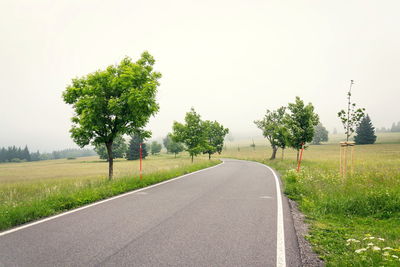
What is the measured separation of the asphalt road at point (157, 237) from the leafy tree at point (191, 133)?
24158 millimetres

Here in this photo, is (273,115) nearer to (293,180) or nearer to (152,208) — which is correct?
(293,180)

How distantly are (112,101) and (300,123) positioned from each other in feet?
74.9

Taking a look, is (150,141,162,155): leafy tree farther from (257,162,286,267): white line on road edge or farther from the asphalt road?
(257,162,286,267): white line on road edge

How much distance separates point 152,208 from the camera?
6703mm

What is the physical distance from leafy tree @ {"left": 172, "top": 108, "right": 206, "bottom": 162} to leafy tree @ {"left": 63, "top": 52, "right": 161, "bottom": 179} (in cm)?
1846

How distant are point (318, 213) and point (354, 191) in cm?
254

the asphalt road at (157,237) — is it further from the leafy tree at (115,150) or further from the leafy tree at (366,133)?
the leafy tree at (366,133)

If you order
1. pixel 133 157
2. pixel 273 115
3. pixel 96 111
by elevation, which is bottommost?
pixel 133 157

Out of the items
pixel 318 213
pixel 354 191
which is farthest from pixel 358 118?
pixel 318 213

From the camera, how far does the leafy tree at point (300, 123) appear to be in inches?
1059

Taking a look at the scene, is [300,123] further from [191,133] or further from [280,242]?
[280,242]

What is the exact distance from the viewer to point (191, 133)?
3161cm

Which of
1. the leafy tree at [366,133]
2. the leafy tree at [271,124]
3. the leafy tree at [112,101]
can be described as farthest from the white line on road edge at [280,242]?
the leafy tree at [366,133]

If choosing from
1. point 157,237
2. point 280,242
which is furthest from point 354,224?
point 157,237
